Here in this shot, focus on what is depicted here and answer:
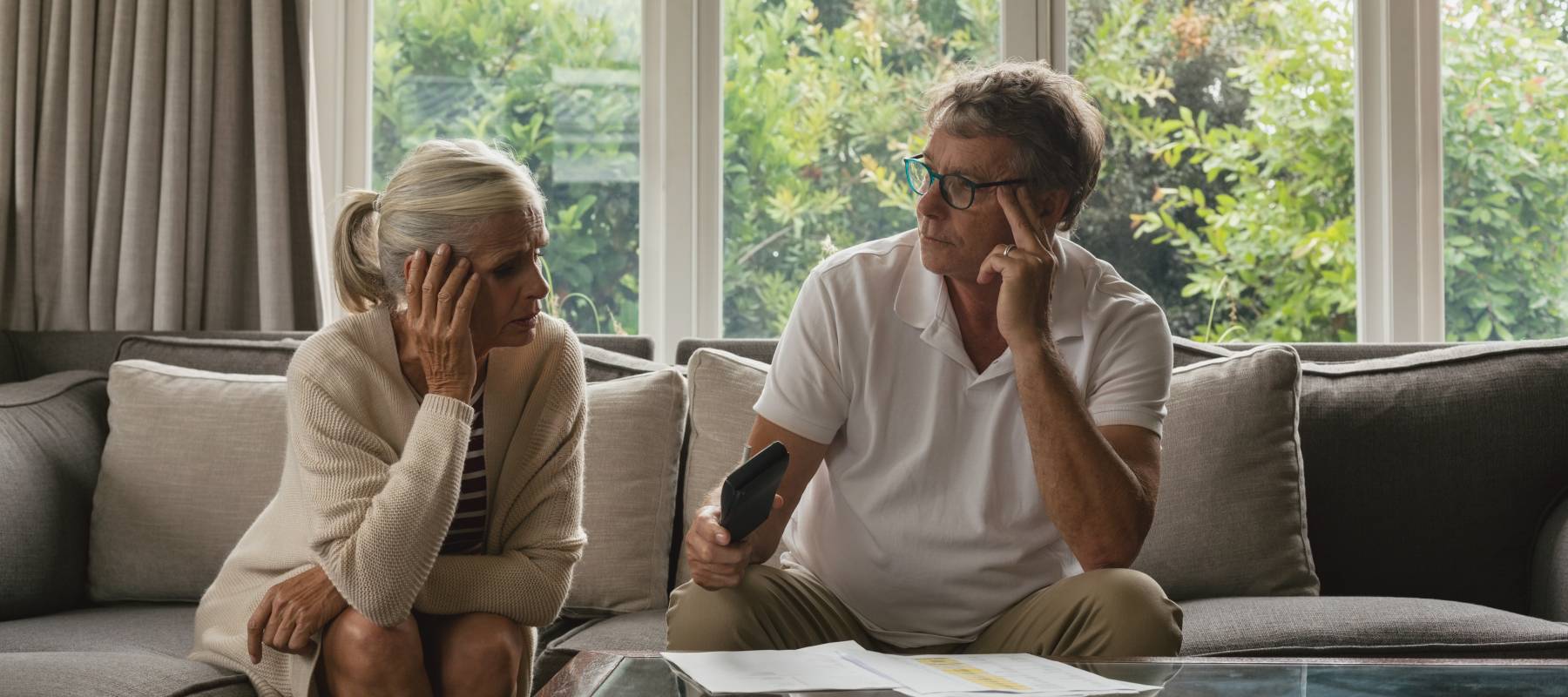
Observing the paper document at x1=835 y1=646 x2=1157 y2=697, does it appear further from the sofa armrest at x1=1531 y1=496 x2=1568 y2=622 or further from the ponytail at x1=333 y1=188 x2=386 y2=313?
the sofa armrest at x1=1531 y1=496 x2=1568 y2=622

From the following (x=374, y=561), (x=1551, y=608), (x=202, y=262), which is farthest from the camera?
(x=202, y=262)

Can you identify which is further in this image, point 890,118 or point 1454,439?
point 890,118

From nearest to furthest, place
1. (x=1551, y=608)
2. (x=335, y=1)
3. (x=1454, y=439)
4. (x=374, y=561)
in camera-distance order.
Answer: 1. (x=374, y=561)
2. (x=1551, y=608)
3. (x=1454, y=439)
4. (x=335, y=1)

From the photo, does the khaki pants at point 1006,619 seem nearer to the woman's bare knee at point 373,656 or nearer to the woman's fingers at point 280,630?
the woman's bare knee at point 373,656

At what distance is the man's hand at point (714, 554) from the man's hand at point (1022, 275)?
1.22 ft

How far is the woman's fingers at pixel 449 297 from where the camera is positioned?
159 centimetres

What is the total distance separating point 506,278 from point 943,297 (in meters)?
0.55

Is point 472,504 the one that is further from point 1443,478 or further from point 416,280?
point 1443,478

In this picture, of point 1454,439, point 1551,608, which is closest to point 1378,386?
point 1454,439

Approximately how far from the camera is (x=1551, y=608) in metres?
1.97

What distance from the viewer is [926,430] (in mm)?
1671

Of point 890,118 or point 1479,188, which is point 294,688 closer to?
point 890,118

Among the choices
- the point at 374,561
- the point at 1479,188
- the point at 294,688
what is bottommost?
the point at 294,688

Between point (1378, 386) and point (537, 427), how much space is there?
1371 mm
